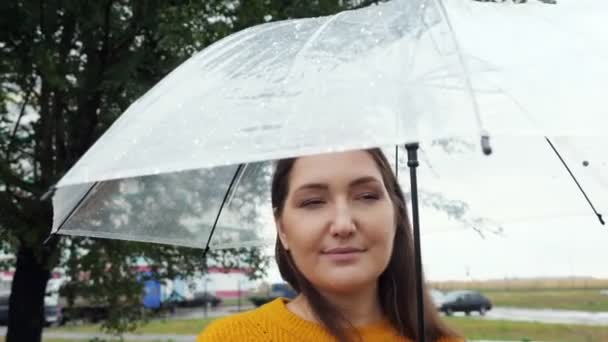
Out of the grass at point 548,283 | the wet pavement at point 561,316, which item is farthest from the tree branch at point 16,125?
the wet pavement at point 561,316

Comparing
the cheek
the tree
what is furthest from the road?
the cheek

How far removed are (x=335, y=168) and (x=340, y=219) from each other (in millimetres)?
116

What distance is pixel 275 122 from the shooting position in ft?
5.33

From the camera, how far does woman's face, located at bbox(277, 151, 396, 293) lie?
5.59ft

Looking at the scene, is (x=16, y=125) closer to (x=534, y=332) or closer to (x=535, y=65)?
(x=534, y=332)

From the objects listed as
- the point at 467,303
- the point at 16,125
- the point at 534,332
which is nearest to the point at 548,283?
the point at 534,332

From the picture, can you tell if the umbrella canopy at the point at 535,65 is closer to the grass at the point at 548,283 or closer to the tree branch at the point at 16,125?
the grass at the point at 548,283

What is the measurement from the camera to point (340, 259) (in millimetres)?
1718

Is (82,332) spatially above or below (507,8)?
below

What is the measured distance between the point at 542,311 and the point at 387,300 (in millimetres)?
9404

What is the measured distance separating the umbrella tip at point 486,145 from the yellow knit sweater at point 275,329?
66 centimetres

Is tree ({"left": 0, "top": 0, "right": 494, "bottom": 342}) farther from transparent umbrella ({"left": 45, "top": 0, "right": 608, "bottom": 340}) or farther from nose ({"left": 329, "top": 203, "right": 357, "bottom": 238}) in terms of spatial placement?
nose ({"left": 329, "top": 203, "right": 357, "bottom": 238})

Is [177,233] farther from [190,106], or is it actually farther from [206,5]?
[206,5]

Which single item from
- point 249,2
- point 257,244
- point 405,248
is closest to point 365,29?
point 405,248
